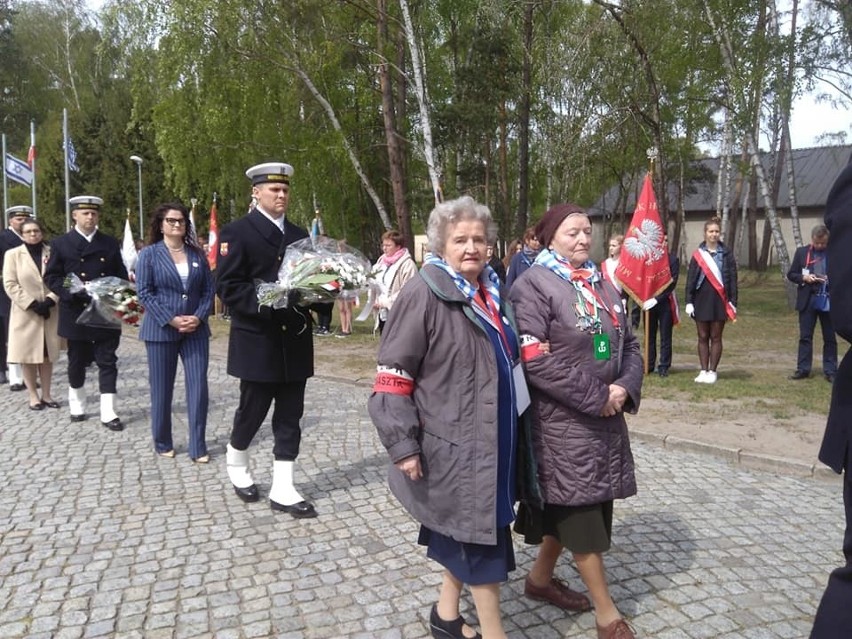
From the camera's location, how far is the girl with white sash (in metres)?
9.21

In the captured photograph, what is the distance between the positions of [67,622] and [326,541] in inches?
58.3

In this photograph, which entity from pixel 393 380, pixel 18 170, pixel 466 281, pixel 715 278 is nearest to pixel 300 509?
pixel 393 380

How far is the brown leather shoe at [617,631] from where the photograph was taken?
125 inches

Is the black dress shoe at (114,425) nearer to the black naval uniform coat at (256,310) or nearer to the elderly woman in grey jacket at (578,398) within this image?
the black naval uniform coat at (256,310)

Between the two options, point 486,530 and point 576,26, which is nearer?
point 486,530

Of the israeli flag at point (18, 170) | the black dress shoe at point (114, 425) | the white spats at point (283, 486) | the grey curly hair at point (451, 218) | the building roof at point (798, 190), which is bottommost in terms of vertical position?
the black dress shoe at point (114, 425)

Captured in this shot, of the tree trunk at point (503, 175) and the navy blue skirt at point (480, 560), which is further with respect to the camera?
the tree trunk at point (503, 175)

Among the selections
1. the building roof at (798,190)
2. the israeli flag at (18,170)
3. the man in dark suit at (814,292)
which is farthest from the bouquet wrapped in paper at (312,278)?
the building roof at (798,190)

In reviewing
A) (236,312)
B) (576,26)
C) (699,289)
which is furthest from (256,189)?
(576,26)

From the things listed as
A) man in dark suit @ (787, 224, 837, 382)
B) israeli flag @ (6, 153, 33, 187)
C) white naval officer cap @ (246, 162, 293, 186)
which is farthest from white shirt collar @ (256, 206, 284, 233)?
israeli flag @ (6, 153, 33, 187)

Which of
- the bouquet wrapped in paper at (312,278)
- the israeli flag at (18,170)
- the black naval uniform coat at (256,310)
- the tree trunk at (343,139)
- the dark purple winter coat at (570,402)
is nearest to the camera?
the dark purple winter coat at (570,402)

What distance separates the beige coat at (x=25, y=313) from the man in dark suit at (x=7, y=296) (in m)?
0.65

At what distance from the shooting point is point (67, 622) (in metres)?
3.45

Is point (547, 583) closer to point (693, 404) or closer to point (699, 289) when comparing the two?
point (693, 404)
